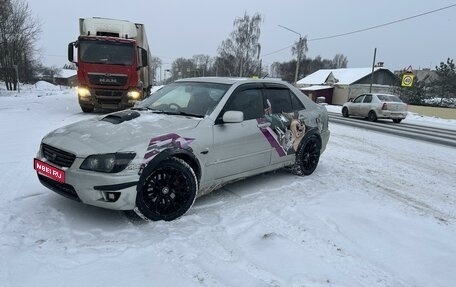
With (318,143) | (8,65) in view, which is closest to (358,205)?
(318,143)

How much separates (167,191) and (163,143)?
1.73 feet

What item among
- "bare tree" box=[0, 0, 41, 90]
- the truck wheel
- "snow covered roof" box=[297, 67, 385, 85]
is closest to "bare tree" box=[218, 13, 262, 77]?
"snow covered roof" box=[297, 67, 385, 85]

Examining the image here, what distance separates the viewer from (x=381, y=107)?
64.5 ft

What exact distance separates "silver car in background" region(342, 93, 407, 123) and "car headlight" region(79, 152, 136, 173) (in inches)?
723

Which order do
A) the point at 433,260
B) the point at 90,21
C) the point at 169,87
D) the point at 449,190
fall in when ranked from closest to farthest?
the point at 433,260
the point at 169,87
the point at 449,190
the point at 90,21

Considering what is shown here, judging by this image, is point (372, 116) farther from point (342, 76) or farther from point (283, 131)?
point (342, 76)

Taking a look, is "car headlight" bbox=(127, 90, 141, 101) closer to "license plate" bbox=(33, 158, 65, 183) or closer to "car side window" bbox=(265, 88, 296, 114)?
"car side window" bbox=(265, 88, 296, 114)

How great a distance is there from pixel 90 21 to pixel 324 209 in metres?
13.4

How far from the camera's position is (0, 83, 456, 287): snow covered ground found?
3.12 meters

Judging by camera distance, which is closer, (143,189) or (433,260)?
(433,260)

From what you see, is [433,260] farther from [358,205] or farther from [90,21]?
[90,21]

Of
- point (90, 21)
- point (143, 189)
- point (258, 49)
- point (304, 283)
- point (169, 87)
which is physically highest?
point (258, 49)

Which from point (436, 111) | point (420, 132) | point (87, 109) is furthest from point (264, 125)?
point (436, 111)

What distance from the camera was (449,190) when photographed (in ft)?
20.4
